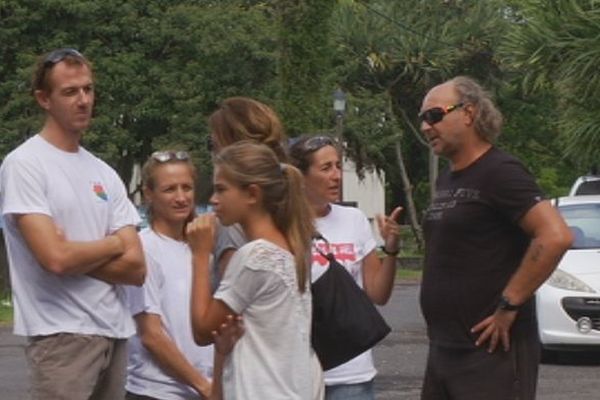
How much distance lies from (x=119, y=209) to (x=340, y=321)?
2.84 ft

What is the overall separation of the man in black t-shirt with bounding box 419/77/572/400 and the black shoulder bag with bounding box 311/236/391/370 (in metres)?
0.43

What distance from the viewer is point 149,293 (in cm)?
572

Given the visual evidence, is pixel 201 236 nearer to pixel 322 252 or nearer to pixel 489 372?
pixel 322 252

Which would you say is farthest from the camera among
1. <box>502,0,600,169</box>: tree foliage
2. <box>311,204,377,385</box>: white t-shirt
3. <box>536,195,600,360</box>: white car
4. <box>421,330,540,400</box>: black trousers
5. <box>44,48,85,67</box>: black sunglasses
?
<box>502,0,600,169</box>: tree foliage

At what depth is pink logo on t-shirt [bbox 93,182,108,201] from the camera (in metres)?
5.38

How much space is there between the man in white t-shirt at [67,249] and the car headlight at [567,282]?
31.0 ft

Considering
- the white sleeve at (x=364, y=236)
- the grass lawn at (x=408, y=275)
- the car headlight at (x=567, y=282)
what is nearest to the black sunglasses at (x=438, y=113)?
the white sleeve at (x=364, y=236)

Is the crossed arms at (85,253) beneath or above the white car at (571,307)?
above

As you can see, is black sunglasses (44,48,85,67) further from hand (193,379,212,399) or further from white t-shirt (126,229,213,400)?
hand (193,379,212,399)

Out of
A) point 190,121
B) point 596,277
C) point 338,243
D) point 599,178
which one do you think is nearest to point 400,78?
point 190,121

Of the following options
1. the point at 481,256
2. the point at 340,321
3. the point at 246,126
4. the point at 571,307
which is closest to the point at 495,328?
the point at 481,256

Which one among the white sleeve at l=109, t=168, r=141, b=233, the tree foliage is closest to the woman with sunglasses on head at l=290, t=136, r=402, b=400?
the white sleeve at l=109, t=168, r=141, b=233

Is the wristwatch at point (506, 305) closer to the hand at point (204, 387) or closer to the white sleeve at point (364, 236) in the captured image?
the white sleeve at point (364, 236)

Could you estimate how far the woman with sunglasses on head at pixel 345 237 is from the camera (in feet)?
19.6
